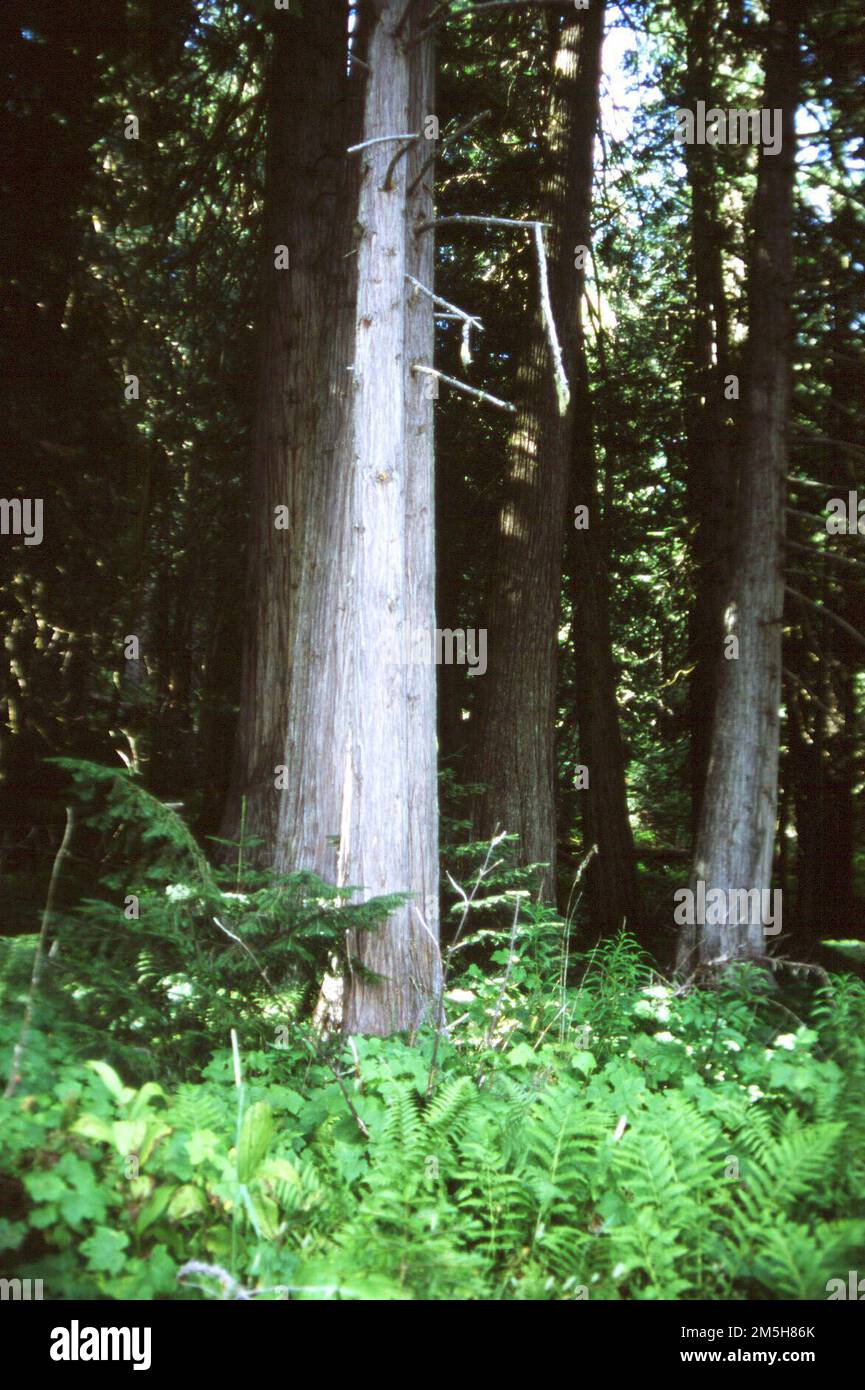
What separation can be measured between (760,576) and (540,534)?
207cm

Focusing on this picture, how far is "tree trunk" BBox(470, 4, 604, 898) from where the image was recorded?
29.8ft

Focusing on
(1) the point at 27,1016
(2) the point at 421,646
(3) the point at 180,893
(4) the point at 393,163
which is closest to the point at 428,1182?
(1) the point at 27,1016

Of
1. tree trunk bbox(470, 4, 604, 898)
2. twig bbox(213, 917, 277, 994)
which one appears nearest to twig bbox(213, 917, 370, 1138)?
twig bbox(213, 917, 277, 994)

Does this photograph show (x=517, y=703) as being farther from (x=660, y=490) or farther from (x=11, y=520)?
(x=660, y=490)

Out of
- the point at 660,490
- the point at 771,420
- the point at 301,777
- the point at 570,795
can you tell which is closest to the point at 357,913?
the point at 301,777

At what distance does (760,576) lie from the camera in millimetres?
9234

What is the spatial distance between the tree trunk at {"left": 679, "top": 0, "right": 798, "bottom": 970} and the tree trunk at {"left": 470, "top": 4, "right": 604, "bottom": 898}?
1.52 m

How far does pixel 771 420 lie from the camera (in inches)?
367

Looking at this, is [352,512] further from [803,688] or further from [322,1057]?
[803,688]

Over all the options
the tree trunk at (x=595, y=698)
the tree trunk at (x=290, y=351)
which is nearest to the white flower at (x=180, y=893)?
the tree trunk at (x=290, y=351)

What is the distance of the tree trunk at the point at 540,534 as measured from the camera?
9094 millimetres

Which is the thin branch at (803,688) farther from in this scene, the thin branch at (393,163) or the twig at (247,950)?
the twig at (247,950)

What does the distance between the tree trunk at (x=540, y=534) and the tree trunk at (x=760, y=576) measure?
4.99 ft
